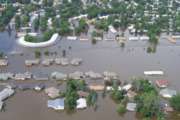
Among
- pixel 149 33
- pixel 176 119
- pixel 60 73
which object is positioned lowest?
pixel 176 119

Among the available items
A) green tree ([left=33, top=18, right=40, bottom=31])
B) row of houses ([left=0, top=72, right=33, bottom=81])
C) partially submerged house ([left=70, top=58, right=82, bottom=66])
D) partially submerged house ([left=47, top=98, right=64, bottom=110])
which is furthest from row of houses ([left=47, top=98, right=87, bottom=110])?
green tree ([left=33, top=18, right=40, bottom=31])

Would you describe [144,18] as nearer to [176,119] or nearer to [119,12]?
[119,12]

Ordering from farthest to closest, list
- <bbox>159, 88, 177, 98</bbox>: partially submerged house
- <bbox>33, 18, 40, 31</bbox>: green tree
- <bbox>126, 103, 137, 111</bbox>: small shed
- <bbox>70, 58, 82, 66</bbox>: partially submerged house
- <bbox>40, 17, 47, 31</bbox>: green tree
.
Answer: <bbox>33, 18, 40, 31</bbox>: green tree < <bbox>40, 17, 47, 31</bbox>: green tree < <bbox>70, 58, 82, 66</bbox>: partially submerged house < <bbox>159, 88, 177, 98</bbox>: partially submerged house < <bbox>126, 103, 137, 111</bbox>: small shed

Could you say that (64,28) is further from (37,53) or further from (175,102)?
(175,102)

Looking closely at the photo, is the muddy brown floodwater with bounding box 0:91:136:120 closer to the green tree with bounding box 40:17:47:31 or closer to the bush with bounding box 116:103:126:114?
the bush with bounding box 116:103:126:114

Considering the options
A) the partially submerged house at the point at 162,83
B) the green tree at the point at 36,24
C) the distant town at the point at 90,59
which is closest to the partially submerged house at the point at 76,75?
the distant town at the point at 90,59

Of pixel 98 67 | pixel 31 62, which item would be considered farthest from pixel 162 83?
pixel 31 62

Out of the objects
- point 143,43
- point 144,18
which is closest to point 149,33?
point 143,43

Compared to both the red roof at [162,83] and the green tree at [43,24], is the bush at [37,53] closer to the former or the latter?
the green tree at [43,24]
